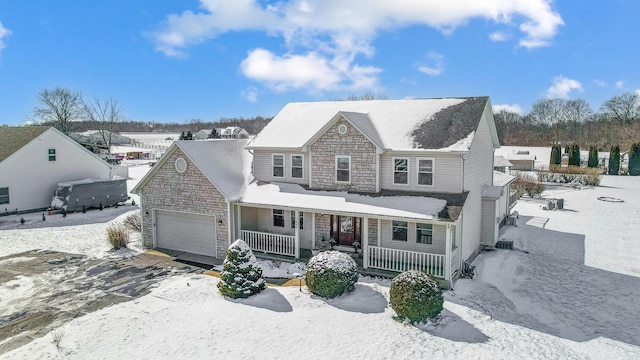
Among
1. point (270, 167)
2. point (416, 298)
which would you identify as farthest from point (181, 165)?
point (416, 298)

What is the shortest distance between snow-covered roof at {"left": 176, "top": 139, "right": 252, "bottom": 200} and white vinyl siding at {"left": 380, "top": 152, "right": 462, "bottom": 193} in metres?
6.75

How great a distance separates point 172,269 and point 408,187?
10.6 meters

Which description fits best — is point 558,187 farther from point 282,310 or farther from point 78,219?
point 78,219

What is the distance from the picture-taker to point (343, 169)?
1892cm

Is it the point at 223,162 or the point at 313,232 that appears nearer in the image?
the point at 313,232

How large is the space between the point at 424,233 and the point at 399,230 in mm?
1037

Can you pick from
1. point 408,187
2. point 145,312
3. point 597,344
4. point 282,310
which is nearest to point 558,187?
point 408,187

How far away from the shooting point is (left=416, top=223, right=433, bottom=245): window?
1723cm

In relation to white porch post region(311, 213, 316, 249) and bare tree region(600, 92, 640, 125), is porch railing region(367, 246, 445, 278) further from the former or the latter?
bare tree region(600, 92, 640, 125)

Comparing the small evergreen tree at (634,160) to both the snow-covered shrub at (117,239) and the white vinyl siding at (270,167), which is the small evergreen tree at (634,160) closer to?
the white vinyl siding at (270,167)

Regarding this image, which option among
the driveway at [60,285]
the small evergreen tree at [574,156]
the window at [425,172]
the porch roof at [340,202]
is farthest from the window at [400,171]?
the small evergreen tree at [574,156]

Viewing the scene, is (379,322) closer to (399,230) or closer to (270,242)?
(399,230)

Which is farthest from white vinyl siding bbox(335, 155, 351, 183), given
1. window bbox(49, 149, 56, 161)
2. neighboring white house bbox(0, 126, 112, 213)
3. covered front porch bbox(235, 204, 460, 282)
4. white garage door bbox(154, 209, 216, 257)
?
window bbox(49, 149, 56, 161)

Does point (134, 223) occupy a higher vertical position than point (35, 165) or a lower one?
lower
